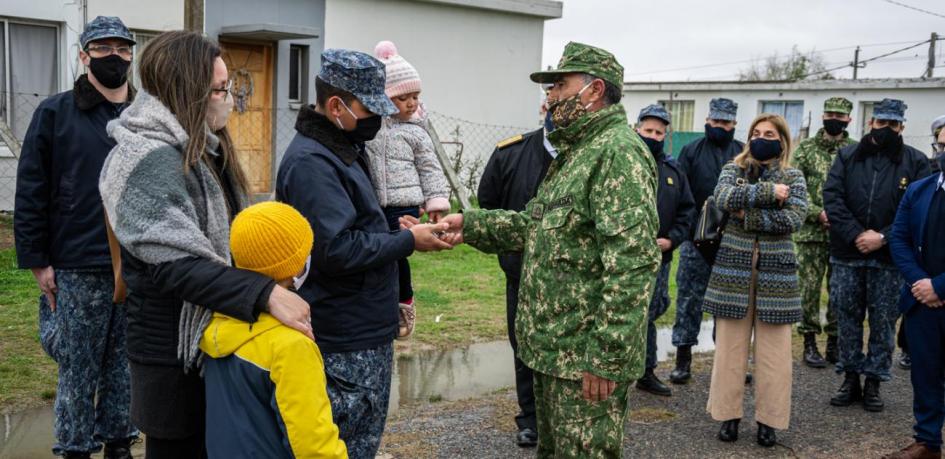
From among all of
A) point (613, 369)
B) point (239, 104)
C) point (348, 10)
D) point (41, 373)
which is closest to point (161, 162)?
point (613, 369)

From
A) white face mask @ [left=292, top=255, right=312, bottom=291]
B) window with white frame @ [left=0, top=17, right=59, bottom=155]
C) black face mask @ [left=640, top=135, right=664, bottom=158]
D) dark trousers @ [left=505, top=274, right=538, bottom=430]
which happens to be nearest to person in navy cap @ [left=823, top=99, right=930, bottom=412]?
black face mask @ [left=640, top=135, right=664, bottom=158]

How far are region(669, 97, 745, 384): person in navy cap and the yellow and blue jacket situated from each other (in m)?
4.75

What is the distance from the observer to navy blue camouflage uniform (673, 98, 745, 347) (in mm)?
7090

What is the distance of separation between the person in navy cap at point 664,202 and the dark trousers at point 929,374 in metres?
1.71

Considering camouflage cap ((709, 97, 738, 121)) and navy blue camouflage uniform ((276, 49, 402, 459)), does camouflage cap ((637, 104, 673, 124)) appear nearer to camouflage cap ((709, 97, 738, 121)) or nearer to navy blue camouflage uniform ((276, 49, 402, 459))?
camouflage cap ((709, 97, 738, 121))

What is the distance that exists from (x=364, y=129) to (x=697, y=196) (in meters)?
4.36

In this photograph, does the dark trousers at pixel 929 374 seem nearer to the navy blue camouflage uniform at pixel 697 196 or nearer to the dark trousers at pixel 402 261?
the navy blue camouflage uniform at pixel 697 196

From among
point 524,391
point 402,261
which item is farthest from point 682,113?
point 402,261

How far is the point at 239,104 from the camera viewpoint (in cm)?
1452

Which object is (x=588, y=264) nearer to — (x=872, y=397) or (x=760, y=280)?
(x=760, y=280)

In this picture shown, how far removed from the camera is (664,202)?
6508 millimetres

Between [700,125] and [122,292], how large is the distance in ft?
101

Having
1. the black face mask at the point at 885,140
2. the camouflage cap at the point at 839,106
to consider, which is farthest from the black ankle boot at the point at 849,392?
the camouflage cap at the point at 839,106

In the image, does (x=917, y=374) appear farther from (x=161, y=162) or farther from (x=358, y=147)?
(x=161, y=162)
